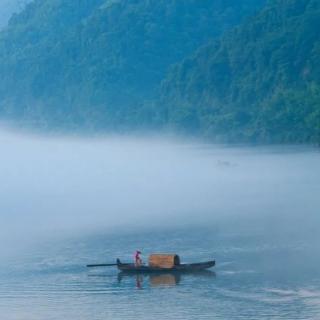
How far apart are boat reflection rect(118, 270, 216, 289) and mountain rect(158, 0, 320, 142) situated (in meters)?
80.0

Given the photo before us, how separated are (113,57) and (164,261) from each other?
456 feet

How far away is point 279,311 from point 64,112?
→ 14971 centimetres

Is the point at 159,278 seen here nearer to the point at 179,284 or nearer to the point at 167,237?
the point at 179,284

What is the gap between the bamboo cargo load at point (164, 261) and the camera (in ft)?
123

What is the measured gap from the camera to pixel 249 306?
32.1 meters

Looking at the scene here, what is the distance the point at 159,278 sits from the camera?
37250 mm

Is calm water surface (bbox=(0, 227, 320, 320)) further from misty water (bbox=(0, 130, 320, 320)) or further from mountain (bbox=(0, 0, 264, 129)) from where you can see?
mountain (bbox=(0, 0, 264, 129))

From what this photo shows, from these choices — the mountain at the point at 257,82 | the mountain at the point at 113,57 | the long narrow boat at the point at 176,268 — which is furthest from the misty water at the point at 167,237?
the mountain at the point at 113,57

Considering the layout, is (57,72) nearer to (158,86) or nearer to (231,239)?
(158,86)

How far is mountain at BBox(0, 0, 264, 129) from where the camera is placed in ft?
561

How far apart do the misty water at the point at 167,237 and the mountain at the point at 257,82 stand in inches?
1130

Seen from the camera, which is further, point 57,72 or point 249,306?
point 57,72

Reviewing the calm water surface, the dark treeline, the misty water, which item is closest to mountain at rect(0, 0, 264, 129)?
the dark treeline

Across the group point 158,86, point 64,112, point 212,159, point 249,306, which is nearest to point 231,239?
point 249,306
